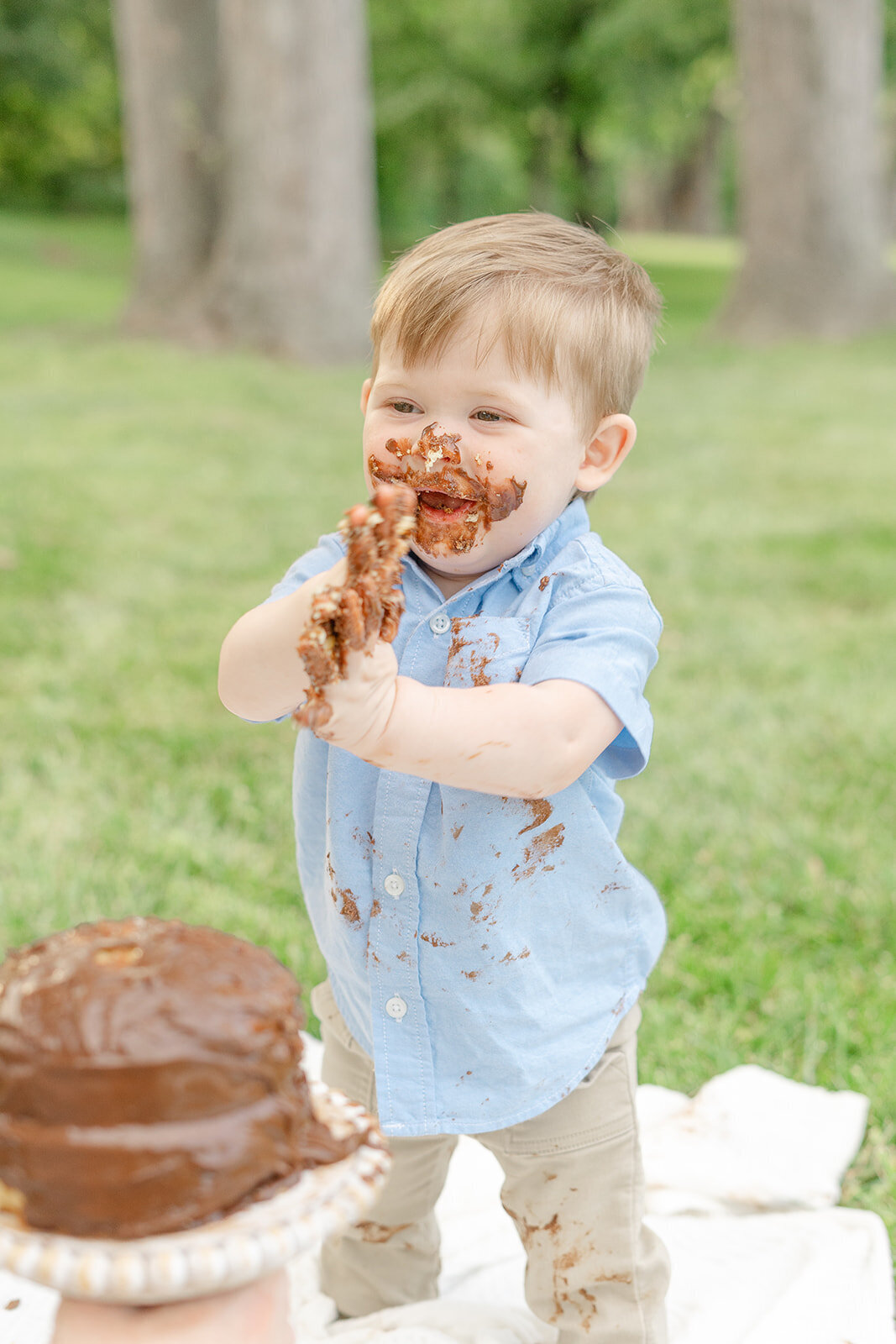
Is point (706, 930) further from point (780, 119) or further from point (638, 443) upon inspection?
point (780, 119)

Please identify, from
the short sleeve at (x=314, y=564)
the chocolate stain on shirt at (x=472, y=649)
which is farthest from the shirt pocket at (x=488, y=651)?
the short sleeve at (x=314, y=564)

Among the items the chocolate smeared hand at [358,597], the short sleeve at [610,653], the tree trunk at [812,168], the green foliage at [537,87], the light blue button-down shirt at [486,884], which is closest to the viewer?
the chocolate smeared hand at [358,597]

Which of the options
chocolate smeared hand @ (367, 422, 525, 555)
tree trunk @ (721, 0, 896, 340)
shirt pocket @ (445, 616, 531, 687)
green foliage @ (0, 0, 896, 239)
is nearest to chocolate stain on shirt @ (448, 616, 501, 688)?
shirt pocket @ (445, 616, 531, 687)

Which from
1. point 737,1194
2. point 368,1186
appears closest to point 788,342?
point 737,1194

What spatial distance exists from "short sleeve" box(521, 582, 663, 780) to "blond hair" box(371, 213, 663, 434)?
0.22 meters

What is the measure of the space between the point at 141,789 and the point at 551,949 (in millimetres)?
2061

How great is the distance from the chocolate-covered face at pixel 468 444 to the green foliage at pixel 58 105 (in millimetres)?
28119

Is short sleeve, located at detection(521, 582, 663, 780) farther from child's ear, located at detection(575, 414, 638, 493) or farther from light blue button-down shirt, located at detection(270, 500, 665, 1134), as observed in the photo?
child's ear, located at detection(575, 414, 638, 493)

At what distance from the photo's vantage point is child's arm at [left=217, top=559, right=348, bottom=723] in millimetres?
1341

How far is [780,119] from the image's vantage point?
12117mm

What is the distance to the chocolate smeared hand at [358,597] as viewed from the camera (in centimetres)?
121

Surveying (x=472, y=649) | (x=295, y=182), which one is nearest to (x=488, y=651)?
(x=472, y=649)

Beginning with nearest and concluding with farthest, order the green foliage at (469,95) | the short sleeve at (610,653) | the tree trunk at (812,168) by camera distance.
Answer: the short sleeve at (610,653)
the tree trunk at (812,168)
the green foliage at (469,95)

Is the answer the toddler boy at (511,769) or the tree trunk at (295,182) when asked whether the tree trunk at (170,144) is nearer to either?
the tree trunk at (295,182)
